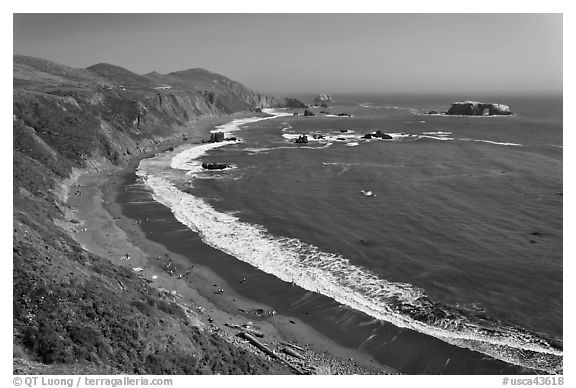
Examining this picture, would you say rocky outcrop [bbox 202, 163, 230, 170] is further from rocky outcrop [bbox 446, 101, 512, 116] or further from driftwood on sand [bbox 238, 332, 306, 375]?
rocky outcrop [bbox 446, 101, 512, 116]

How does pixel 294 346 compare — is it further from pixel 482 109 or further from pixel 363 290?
pixel 482 109

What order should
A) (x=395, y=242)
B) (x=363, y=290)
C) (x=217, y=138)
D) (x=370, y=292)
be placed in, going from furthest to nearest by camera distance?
(x=217, y=138) → (x=395, y=242) → (x=363, y=290) → (x=370, y=292)

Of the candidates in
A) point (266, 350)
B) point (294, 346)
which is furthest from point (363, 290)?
point (266, 350)

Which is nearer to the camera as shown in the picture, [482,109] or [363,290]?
[363,290]

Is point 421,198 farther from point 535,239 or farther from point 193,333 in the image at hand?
point 193,333

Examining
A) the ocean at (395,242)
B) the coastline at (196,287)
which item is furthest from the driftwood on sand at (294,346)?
the ocean at (395,242)

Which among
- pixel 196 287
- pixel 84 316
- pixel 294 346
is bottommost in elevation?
pixel 294 346
